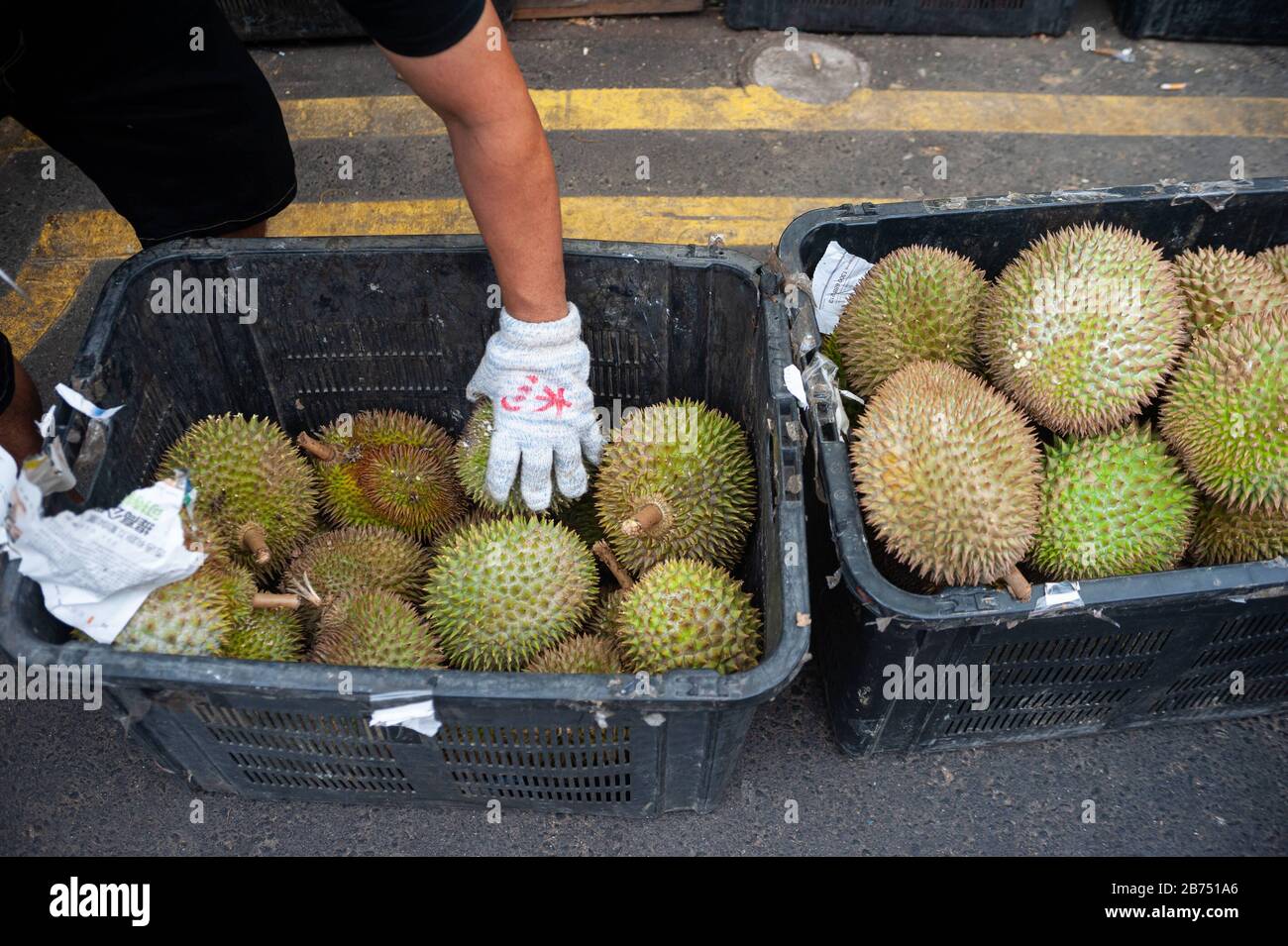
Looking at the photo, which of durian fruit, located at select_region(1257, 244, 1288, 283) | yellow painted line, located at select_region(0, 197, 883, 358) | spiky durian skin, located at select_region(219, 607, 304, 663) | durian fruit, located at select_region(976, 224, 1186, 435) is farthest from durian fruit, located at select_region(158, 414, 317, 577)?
durian fruit, located at select_region(1257, 244, 1288, 283)

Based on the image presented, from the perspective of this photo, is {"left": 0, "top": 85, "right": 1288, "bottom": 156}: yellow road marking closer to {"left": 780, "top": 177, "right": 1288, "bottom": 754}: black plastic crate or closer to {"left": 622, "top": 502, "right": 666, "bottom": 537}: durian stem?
{"left": 780, "top": 177, "right": 1288, "bottom": 754}: black plastic crate

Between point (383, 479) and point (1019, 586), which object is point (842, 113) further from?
point (1019, 586)

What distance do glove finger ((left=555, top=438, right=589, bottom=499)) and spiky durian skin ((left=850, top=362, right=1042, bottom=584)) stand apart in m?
0.72

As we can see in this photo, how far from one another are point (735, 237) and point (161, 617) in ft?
8.55

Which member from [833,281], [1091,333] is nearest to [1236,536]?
[1091,333]

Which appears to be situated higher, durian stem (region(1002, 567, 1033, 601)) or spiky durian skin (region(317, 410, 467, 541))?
durian stem (region(1002, 567, 1033, 601))

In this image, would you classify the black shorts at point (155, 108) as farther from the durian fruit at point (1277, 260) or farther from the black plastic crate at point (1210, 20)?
the black plastic crate at point (1210, 20)

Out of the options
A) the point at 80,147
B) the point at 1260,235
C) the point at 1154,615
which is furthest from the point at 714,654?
the point at 80,147

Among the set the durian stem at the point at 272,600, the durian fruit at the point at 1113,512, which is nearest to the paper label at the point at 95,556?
the durian stem at the point at 272,600

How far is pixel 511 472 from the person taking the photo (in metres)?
2.41

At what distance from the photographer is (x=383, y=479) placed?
2516mm

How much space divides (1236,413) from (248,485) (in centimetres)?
226

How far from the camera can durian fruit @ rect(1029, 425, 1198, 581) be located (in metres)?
2.06

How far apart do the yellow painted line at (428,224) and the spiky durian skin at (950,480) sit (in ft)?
6.32
